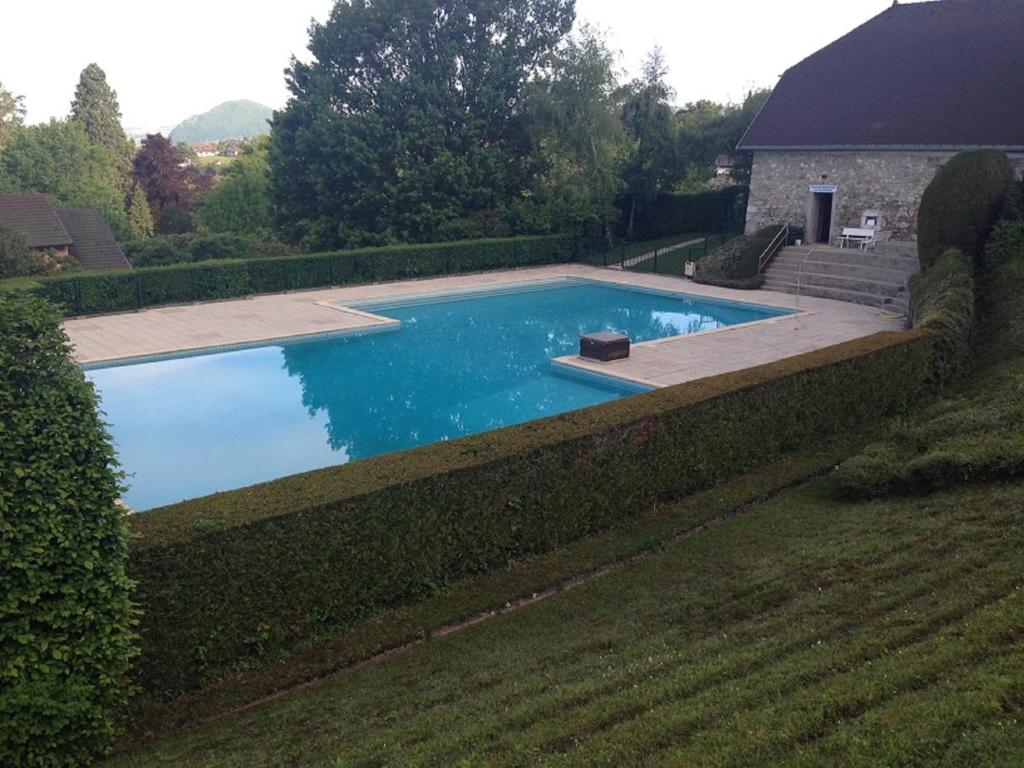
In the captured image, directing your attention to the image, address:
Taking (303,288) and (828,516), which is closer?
(828,516)

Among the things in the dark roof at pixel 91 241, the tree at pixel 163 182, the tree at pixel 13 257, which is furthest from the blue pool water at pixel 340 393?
the tree at pixel 163 182

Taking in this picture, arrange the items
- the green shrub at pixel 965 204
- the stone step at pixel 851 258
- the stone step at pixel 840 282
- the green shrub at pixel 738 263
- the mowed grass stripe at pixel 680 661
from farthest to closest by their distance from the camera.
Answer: the green shrub at pixel 738 263 < the stone step at pixel 851 258 < the stone step at pixel 840 282 < the green shrub at pixel 965 204 < the mowed grass stripe at pixel 680 661

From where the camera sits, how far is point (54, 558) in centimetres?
572

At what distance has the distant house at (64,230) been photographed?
3309 cm

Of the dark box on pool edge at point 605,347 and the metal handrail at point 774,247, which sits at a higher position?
the metal handrail at point 774,247

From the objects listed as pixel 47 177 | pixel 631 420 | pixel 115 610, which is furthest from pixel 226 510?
pixel 47 177

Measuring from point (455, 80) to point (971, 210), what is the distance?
22.1 meters

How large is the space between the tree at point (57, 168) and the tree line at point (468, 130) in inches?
736

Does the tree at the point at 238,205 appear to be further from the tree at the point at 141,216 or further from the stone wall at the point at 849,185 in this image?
the stone wall at the point at 849,185

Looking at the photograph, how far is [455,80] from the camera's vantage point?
3509 cm

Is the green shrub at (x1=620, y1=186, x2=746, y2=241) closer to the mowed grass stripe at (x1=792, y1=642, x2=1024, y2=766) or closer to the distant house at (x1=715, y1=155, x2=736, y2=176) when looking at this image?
the distant house at (x1=715, y1=155, x2=736, y2=176)

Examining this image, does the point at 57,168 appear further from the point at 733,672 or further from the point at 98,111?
the point at 733,672

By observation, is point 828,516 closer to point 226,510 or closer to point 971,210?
point 226,510

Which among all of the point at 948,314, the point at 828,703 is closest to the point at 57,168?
the point at 948,314
